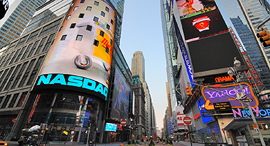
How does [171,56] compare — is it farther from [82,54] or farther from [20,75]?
[20,75]

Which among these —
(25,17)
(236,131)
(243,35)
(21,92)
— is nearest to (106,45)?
(21,92)

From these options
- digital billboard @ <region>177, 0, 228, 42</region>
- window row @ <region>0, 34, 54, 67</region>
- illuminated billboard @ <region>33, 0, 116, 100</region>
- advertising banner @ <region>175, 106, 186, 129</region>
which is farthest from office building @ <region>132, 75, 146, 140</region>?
digital billboard @ <region>177, 0, 228, 42</region>

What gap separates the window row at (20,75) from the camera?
35.6 meters

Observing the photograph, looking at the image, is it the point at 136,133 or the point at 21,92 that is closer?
the point at 21,92

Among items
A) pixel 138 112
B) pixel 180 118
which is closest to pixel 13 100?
pixel 180 118

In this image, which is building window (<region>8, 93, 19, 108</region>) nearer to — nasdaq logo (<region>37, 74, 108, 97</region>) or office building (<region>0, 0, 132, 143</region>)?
office building (<region>0, 0, 132, 143</region>)

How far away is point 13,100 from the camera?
33719 mm

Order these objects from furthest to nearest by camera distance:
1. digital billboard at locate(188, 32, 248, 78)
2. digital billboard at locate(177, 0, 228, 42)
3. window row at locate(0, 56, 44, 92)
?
window row at locate(0, 56, 44, 92), digital billboard at locate(177, 0, 228, 42), digital billboard at locate(188, 32, 248, 78)

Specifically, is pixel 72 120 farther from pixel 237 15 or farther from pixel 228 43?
pixel 237 15

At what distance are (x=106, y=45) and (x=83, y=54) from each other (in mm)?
9123

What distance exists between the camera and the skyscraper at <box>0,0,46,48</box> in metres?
115

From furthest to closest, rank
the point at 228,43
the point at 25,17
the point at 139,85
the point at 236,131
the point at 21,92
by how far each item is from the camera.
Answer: the point at 25,17 → the point at 139,85 → the point at 21,92 → the point at 228,43 → the point at 236,131

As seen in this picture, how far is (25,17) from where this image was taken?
133000 mm

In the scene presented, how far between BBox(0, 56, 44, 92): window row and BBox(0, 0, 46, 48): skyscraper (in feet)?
335
